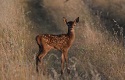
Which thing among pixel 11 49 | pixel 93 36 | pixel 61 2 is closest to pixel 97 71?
pixel 11 49

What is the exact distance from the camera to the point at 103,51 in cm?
964

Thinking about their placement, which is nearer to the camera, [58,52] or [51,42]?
[51,42]

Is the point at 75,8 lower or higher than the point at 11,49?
higher

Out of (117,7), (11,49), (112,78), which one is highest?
(117,7)

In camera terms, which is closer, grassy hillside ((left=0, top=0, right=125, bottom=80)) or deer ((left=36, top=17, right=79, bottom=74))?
grassy hillside ((left=0, top=0, right=125, bottom=80))

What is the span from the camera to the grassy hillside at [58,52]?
706cm

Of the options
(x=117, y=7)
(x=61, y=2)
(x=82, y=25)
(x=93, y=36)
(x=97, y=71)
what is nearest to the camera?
(x=97, y=71)

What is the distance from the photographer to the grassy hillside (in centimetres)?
706

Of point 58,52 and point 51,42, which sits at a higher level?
point 51,42

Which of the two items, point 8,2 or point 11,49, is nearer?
point 11,49

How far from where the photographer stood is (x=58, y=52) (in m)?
11.5

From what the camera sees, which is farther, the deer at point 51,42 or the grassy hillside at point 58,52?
the deer at point 51,42

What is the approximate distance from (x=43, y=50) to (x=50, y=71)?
49cm

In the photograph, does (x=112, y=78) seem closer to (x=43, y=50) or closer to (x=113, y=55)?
(x=113, y=55)
